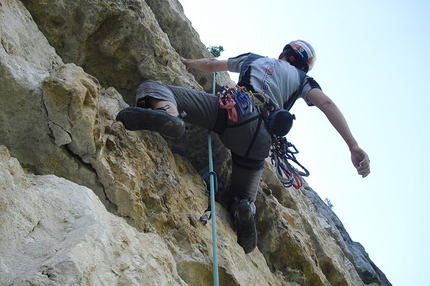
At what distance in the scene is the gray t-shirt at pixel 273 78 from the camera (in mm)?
4477

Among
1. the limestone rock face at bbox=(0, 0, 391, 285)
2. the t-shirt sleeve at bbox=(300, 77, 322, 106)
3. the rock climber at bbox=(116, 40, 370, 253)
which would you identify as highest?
the t-shirt sleeve at bbox=(300, 77, 322, 106)

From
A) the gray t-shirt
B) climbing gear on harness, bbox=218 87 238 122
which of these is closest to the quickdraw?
climbing gear on harness, bbox=218 87 238 122

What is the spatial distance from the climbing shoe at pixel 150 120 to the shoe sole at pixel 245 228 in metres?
1.11

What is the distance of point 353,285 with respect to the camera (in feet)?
21.2

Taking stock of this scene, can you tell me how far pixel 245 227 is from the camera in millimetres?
4199

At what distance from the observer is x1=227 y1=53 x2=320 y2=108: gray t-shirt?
4477 mm

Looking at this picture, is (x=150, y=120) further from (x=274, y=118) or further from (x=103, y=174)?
(x=274, y=118)

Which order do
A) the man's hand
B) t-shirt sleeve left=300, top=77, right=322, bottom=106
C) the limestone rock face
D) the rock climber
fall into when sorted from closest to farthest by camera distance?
the limestone rock face < the rock climber < the man's hand < t-shirt sleeve left=300, top=77, right=322, bottom=106

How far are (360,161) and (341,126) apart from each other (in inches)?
15.0

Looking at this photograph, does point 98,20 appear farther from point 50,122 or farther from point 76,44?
point 50,122

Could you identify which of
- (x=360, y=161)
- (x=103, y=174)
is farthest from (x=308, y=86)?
(x=103, y=174)

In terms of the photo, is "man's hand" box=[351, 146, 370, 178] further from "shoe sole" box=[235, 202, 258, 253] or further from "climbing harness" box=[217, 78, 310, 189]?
"shoe sole" box=[235, 202, 258, 253]

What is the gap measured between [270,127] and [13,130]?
2.14 metres

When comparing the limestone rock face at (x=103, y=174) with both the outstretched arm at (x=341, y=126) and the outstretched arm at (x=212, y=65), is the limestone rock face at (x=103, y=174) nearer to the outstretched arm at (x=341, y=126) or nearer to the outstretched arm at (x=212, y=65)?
the outstretched arm at (x=212, y=65)
